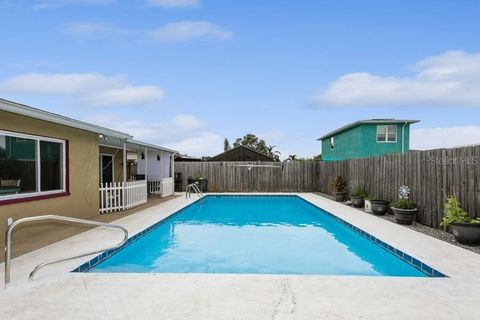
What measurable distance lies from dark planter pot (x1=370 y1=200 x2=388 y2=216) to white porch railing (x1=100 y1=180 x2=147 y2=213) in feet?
24.8

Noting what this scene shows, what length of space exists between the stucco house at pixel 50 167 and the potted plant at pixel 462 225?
24.9 ft

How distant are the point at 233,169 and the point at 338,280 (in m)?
14.6

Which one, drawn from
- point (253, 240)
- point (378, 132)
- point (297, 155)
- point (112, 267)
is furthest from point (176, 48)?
point (297, 155)

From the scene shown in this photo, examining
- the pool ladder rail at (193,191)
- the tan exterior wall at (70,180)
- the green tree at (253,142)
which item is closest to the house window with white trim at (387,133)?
the pool ladder rail at (193,191)

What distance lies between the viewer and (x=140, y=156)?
52.9ft

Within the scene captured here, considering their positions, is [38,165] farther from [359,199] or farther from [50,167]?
[359,199]

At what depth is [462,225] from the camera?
5617 millimetres

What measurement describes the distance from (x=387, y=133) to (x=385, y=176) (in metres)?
11.4

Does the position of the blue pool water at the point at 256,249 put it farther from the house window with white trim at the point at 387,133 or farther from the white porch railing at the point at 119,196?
the house window with white trim at the point at 387,133

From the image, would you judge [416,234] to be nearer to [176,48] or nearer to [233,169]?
[176,48]

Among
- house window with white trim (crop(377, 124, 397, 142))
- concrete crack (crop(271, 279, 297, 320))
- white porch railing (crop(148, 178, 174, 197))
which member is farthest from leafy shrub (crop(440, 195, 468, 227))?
house window with white trim (crop(377, 124, 397, 142))

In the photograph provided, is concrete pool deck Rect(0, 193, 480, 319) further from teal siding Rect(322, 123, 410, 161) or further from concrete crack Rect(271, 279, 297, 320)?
teal siding Rect(322, 123, 410, 161)

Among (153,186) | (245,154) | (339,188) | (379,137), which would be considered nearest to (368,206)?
(339,188)

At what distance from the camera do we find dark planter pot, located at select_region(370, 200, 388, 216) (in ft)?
30.5
